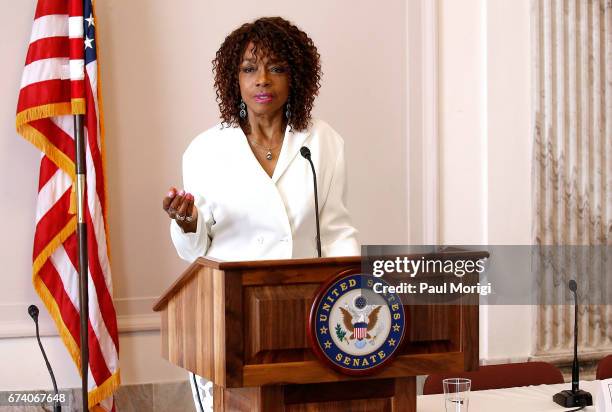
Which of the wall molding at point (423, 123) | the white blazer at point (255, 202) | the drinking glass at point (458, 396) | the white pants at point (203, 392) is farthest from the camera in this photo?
the wall molding at point (423, 123)

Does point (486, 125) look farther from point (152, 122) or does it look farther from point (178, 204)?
point (178, 204)

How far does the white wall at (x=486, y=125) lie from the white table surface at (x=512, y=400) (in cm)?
196

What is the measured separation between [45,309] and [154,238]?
0.65 metres

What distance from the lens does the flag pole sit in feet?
13.0

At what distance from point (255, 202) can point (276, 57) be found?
1.65 ft

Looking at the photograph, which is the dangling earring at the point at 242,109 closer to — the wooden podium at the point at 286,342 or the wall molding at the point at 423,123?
the wooden podium at the point at 286,342

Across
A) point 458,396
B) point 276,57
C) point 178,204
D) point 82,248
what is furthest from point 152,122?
point 458,396

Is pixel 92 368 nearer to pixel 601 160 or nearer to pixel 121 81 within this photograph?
pixel 121 81

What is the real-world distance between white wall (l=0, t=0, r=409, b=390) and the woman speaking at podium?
154 cm

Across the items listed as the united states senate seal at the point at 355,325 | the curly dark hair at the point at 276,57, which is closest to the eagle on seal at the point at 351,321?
the united states senate seal at the point at 355,325

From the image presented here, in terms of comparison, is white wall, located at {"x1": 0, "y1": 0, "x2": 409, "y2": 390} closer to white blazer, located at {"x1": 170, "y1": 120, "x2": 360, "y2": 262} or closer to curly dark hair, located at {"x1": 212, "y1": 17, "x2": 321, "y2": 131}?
curly dark hair, located at {"x1": 212, "y1": 17, "x2": 321, "y2": 131}

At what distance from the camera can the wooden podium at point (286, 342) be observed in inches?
79.4

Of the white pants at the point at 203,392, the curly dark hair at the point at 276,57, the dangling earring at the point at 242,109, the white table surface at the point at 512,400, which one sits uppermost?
the curly dark hair at the point at 276,57

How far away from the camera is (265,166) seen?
2.87 meters
